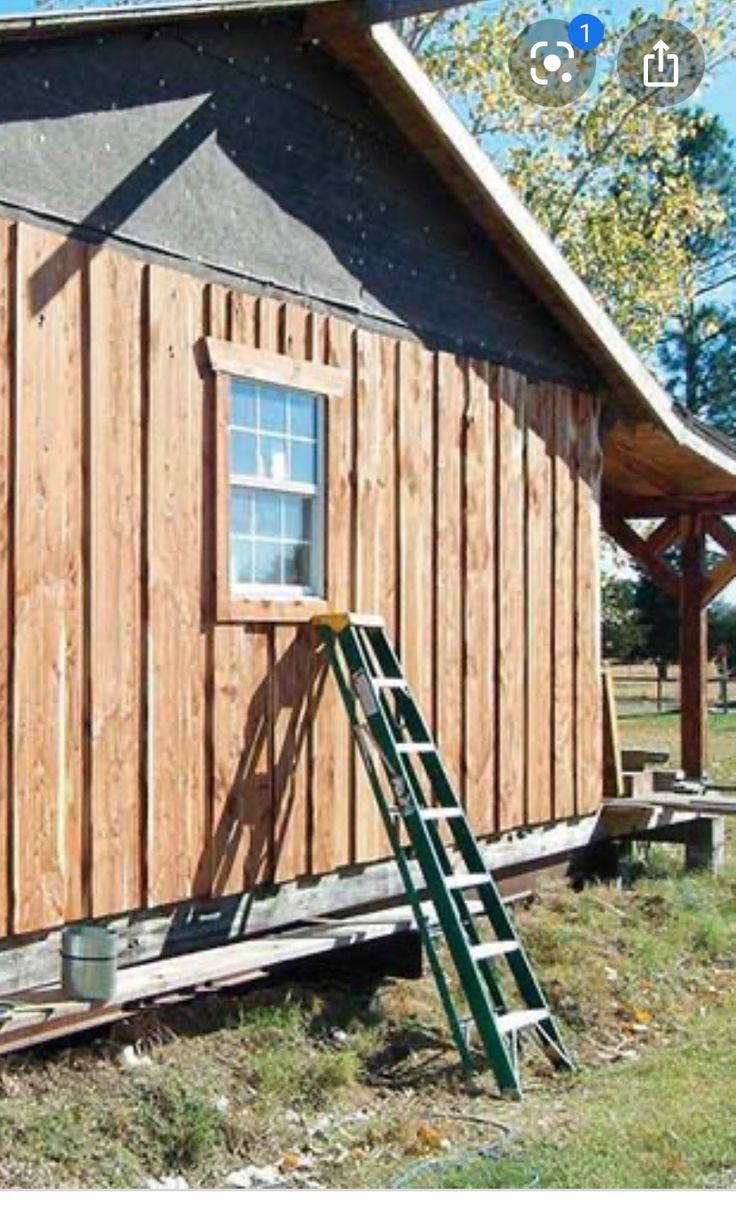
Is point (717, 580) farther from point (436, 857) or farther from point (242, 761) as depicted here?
point (242, 761)

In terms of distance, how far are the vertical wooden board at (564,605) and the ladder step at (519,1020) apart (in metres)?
2.58

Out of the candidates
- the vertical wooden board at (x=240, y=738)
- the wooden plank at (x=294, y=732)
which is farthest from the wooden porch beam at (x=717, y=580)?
the vertical wooden board at (x=240, y=738)

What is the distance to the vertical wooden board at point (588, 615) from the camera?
9078 mm

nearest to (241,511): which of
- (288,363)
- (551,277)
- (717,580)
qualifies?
(288,363)

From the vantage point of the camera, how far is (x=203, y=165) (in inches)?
253

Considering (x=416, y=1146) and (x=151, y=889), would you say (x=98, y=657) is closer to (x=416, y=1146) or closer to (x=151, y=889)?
(x=151, y=889)

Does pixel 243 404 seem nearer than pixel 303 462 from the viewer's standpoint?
Yes

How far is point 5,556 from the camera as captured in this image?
5352mm

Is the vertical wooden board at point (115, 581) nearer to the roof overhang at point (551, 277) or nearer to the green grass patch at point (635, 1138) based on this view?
the green grass patch at point (635, 1138)

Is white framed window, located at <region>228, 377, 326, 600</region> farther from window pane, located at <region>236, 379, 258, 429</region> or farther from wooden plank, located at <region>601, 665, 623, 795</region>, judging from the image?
wooden plank, located at <region>601, 665, 623, 795</region>

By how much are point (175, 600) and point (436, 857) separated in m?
1.42

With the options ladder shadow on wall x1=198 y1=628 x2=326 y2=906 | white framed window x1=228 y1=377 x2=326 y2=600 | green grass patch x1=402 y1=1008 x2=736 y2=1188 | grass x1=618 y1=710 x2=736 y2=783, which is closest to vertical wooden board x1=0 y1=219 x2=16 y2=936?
ladder shadow on wall x1=198 y1=628 x2=326 y2=906

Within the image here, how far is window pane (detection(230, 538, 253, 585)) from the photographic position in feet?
21.3

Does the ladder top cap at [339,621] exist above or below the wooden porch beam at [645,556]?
below
